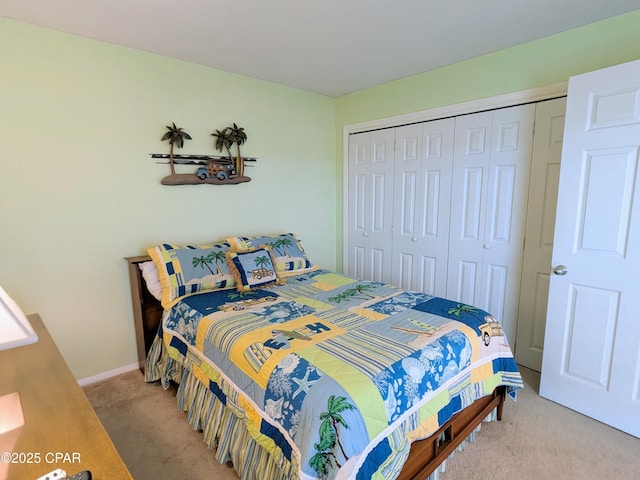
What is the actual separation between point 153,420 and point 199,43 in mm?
2512

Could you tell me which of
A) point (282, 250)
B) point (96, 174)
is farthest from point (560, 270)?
point (96, 174)

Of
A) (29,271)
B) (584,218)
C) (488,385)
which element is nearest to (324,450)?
(488,385)

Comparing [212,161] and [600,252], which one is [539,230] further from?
[212,161]

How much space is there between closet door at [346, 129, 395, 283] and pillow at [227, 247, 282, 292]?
4.35 feet

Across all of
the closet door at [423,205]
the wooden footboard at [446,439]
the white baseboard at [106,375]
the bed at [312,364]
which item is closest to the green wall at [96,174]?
the white baseboard at [106,375]

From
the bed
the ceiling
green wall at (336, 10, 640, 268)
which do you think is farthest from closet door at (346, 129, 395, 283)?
the bed

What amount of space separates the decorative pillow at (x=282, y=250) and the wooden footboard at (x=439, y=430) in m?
0.74

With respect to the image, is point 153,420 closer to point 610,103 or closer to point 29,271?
point 29,271

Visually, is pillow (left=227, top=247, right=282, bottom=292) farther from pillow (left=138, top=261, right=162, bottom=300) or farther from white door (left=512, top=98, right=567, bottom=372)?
white door (left=512, top=98, right=567, bottom=372)

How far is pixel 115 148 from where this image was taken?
242 cm

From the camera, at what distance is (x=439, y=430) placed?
1.58m

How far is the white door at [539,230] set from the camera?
233 centimetres

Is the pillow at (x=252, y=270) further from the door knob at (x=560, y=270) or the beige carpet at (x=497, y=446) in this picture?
the door knob at (x=560, y=270)

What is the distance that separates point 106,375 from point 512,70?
3786 mm
